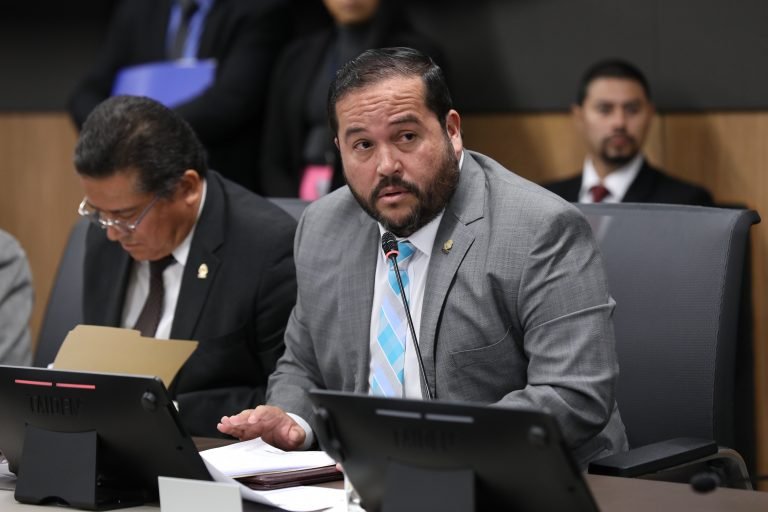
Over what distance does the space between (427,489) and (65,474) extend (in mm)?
659

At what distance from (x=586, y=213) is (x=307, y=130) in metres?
1.97

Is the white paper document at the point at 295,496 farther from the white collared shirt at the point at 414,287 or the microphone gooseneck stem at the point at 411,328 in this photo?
the white collared shirt at the point at 414,287

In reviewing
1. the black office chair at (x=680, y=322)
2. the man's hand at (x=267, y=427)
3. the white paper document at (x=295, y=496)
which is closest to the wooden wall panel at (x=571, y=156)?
the black office chair at (x=680, y=322)

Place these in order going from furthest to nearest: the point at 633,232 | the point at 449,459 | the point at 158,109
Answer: the point at 158,109
the point at 633,232
the point at 449,459

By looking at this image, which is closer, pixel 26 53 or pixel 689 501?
pixel 689 501

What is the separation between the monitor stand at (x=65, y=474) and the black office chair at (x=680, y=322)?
1.02 m

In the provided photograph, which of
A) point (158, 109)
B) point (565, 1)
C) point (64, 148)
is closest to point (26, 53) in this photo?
point (64, 148)

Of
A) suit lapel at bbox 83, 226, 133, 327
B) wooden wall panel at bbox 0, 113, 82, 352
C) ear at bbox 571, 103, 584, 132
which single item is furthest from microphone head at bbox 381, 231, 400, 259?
wooden wall panel at bbox 0, 113, 82, 352

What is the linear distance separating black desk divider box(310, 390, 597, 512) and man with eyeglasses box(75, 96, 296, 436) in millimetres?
1133

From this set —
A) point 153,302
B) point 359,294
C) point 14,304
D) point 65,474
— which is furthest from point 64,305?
point 65,474

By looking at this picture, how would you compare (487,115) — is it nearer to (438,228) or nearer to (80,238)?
(80,238)

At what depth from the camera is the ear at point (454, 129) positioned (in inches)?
95.9

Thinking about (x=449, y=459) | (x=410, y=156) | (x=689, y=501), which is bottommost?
(x=689, y=501)

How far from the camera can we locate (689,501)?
1.80 meters
